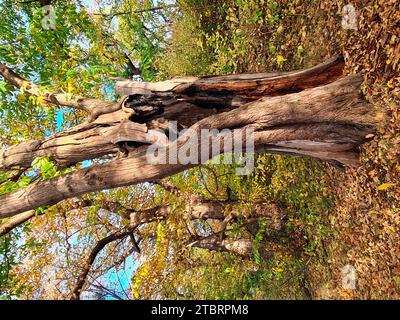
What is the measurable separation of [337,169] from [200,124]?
2.85 meters

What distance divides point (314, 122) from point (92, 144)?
9.43ft

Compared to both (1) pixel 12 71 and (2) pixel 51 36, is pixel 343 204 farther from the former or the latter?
(1) pixel 12 71

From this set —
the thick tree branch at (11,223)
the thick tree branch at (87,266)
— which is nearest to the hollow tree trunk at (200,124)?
the thick tree branch at (11,223)

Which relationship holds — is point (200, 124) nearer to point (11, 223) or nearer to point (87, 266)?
point (11, 223)

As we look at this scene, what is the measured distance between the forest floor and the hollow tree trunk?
0.99 feet

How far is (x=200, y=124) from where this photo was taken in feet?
15.2

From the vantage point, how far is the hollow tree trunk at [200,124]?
183 inches

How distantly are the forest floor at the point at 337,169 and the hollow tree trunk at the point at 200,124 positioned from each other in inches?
11.9

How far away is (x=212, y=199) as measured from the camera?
9.54 meters

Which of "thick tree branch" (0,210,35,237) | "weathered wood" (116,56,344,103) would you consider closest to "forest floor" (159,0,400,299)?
"weathered wood" (116,56,344,103)

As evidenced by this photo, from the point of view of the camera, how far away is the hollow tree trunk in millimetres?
4641

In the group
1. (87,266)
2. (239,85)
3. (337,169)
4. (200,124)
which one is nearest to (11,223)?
(87,266)

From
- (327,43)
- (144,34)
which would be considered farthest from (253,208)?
(144,34)
